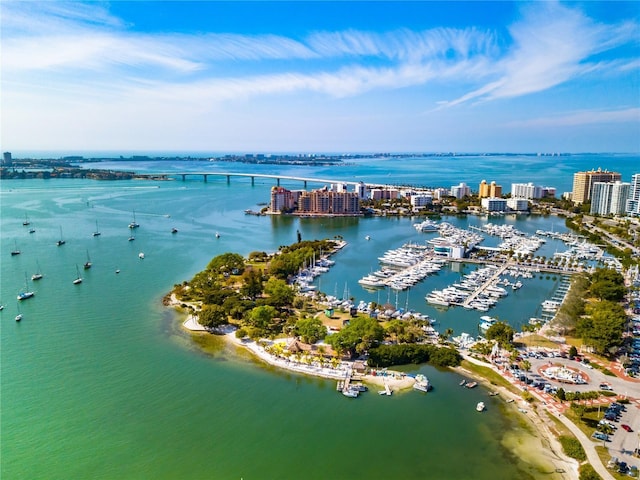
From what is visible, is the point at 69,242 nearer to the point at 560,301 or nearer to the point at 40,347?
the point at 40,347

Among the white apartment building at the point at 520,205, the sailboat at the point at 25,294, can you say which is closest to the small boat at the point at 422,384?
the sailboat at the point at 25,294

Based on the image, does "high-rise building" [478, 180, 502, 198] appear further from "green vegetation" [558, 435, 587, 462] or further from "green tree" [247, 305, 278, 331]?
"green vegetation" [558, 435, 587, 462]

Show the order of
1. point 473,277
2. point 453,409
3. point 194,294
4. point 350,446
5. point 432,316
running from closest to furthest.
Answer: point 350,446 → point 453,409 → point 432,316 → point 194,294 → point 473,277

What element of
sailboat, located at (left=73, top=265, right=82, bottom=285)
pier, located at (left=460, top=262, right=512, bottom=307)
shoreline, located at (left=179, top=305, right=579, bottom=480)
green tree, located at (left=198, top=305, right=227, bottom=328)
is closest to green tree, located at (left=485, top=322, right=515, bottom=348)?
shoreline, located at (left=179, top=305, right=579, bottom=480)

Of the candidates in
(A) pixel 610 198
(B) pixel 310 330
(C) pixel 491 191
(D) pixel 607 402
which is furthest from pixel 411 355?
(C) pixel 491 191

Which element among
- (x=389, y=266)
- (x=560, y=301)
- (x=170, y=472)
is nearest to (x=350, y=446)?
(x=170, y=472)

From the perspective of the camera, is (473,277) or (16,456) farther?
(473,277)
